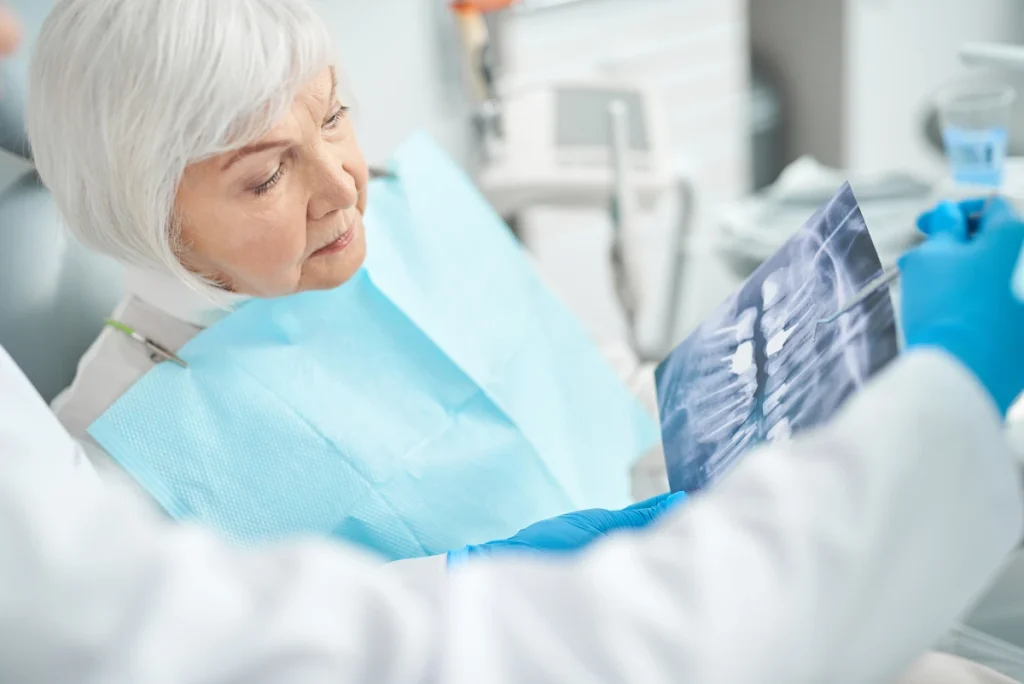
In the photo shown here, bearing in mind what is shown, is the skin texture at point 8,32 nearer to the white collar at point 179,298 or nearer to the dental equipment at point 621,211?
the white collar at point 179,298

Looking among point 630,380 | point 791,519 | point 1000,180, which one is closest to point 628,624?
point 791,519

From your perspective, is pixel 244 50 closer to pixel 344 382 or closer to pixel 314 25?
pixel 314 25

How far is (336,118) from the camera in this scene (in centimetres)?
92

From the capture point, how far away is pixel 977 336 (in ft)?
1.86

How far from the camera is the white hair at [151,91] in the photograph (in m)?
0.77

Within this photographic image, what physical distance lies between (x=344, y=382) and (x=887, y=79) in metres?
2.32

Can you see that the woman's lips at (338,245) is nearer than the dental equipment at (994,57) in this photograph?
Yes

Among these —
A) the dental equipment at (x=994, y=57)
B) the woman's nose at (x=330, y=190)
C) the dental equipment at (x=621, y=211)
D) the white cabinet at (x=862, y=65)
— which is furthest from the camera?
the white cabinet at (x=862, y=65)

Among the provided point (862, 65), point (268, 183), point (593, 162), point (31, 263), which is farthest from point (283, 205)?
point (862, 65)

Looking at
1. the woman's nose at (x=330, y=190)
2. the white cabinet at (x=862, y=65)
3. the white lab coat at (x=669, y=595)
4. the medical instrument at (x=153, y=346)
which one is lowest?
the white cabinet at (x=862, y=65)

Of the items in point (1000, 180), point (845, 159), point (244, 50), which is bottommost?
point (845, 159)

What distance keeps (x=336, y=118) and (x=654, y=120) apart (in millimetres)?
856

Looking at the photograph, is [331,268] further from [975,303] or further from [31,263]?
[975,303]

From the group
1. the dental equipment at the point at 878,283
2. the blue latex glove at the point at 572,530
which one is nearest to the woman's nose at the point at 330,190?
the blue latex glove at the point at 572,530
